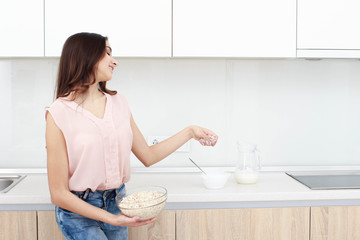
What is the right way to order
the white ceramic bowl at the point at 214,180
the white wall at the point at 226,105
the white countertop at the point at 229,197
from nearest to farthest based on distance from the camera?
the white countertop at the point at 229,197, the white ceramic bowl at the point at 214,180, the white wall at the point at 226,105

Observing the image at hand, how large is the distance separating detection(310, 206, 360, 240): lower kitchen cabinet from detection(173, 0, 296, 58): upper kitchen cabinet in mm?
775

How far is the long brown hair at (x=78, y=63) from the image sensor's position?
4.42ft

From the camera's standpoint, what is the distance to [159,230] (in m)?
1.69

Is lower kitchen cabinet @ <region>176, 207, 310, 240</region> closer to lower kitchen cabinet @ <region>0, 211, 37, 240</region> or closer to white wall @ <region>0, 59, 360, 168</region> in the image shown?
white wall @ <region>0, 59, 360, 168</region>

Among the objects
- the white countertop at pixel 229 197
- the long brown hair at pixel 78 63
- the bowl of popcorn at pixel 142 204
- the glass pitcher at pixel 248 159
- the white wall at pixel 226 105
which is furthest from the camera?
the white wall at pixel 226 105

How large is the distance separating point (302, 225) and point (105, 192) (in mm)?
938

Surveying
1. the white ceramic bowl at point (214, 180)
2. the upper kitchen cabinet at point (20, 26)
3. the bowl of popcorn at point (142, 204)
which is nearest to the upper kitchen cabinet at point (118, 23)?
the upper kitchen cabinet at point (20, 26)

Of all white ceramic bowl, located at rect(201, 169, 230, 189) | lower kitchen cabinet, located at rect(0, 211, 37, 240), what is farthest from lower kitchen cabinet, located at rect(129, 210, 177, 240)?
lower kitchen cabinet, located at rect(0, 211, 37, 240)

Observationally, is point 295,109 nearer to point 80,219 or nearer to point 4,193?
point 80,219

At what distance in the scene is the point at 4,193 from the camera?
5.50 feet

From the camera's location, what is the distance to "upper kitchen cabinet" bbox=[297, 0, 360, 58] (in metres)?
1.81

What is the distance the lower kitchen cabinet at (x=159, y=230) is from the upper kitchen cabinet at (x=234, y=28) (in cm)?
77

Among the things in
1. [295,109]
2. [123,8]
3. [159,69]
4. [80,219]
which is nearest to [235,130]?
[295,109]

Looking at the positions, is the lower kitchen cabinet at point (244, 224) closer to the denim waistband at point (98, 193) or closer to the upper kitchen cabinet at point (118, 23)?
the denim waistband at point (98, 193)
